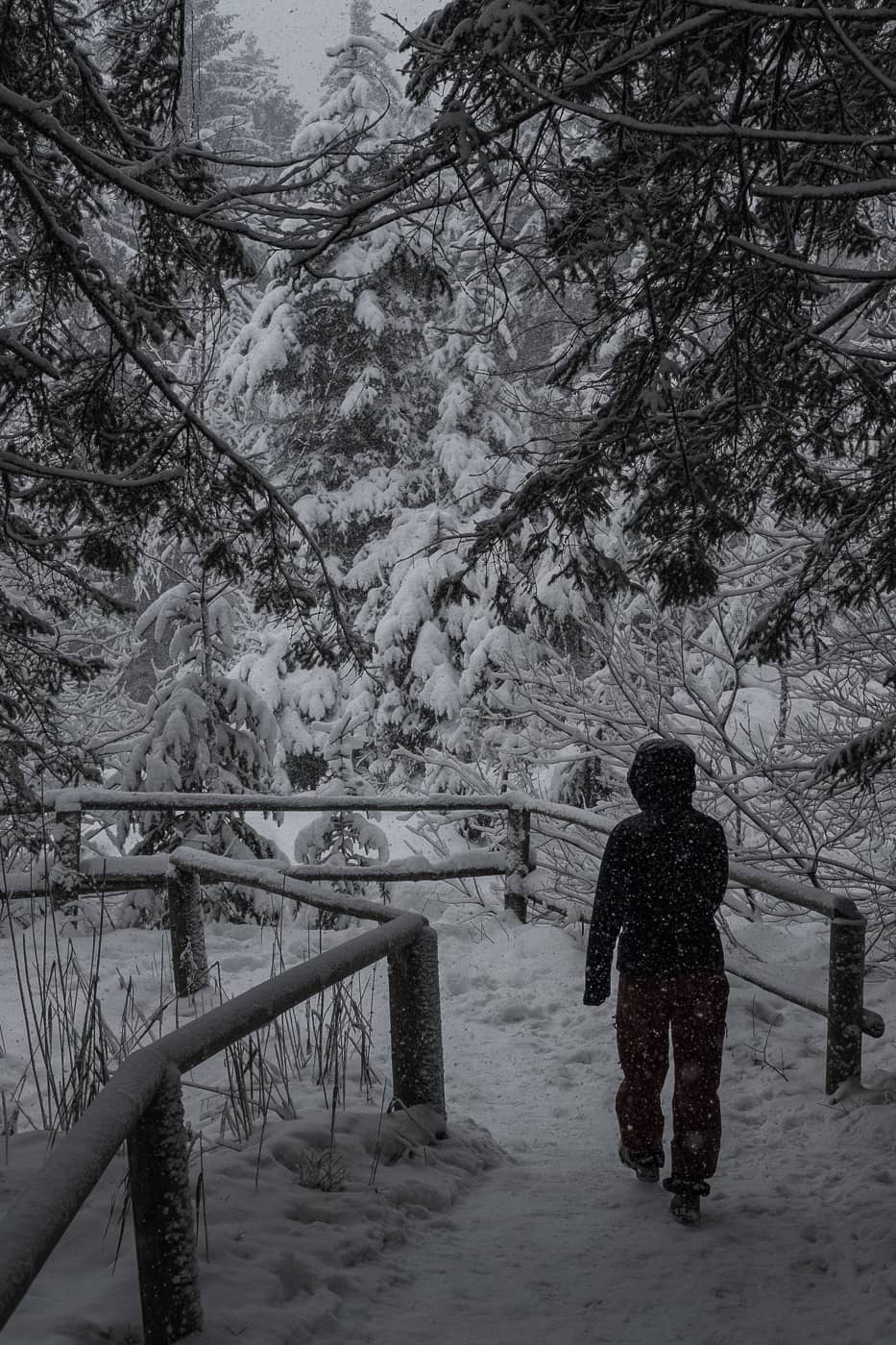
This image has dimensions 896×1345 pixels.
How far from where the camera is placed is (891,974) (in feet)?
25.3

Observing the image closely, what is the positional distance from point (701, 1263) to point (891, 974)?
5061 mm

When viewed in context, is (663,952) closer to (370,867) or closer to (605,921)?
(605,921)

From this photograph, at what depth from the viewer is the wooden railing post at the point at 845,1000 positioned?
476cm

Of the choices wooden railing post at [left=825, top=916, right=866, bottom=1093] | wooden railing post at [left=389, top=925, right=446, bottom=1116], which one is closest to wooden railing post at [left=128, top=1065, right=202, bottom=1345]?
wooden railing post at [left=389, top=925, right=446, bottom=1116]

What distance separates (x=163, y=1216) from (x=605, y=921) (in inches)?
88.6

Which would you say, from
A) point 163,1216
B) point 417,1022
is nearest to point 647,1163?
point 417,1022

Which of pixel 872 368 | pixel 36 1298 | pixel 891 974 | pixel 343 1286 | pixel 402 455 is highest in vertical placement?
pixel 402 455

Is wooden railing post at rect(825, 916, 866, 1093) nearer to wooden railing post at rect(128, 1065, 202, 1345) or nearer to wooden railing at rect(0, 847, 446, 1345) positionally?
wooden railing at rect(0, 847, 446, 1345)

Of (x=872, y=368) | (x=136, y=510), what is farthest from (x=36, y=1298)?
(x=872, y=368)

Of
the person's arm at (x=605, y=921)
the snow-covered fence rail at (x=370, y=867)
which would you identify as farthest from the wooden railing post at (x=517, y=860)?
the person's arm at (x=605, y=921)

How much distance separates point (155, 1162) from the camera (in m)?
2.33

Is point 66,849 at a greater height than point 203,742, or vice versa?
point 203,742

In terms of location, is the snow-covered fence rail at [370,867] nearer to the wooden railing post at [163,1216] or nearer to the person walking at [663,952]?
the person walking at [663,952]

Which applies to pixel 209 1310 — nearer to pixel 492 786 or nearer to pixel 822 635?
pixel 822 635
